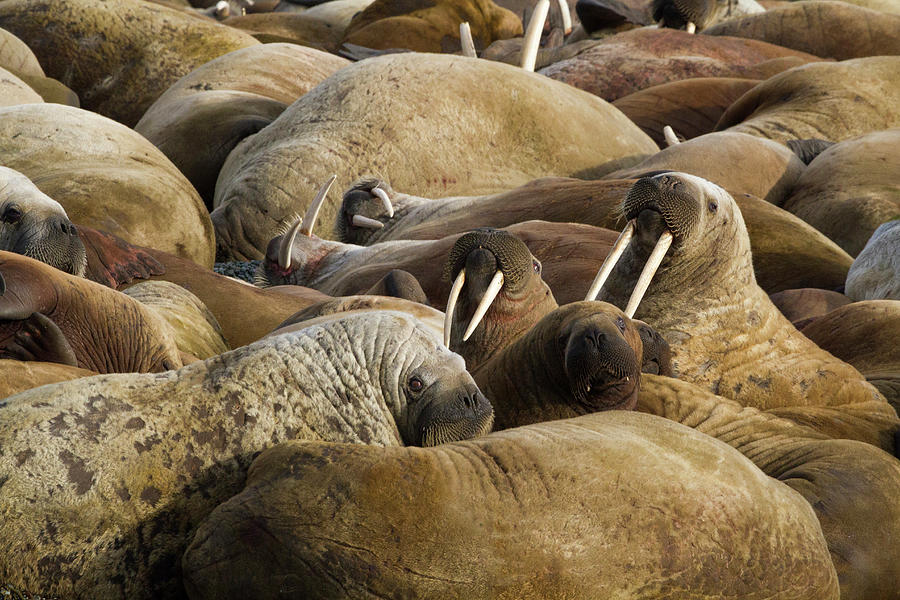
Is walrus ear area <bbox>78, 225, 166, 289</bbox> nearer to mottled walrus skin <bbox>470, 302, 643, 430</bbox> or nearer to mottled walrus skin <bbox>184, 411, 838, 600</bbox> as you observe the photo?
mottled walrus skin <bbox>470, 302, 643, 430</bbox>

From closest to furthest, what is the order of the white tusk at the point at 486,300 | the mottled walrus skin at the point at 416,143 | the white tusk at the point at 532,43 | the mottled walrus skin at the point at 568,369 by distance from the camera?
the mottled walrus skin at the point at 568,369 < the white tusk at the point at 486,300 < the mottled walrus skin at the point at 416,143 < the white tusk at the point at 532,43

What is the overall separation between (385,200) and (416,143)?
0.75 m

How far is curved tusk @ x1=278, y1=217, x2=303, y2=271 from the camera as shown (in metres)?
7.54

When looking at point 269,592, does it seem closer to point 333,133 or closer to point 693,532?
point 693,532

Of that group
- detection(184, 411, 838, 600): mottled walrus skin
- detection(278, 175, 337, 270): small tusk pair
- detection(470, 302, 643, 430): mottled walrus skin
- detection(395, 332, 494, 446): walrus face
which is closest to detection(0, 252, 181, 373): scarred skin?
detection(470, 302, 643, 430): mottled walrus skin

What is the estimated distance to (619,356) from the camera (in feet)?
12.3

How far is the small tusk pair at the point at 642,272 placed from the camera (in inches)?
188

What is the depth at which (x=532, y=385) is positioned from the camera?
3.98m

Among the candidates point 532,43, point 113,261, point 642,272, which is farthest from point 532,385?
point 532,43

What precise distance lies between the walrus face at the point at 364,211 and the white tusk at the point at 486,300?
12.1 ft

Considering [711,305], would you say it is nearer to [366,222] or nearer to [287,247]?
[287,247]

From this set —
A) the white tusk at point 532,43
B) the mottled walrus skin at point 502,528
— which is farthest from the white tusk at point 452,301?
the white tusk at point 532,43

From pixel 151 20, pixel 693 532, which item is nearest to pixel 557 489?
pixel 693 532

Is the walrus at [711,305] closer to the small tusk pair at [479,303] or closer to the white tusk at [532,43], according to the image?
the small tusk pair at [479,303]
